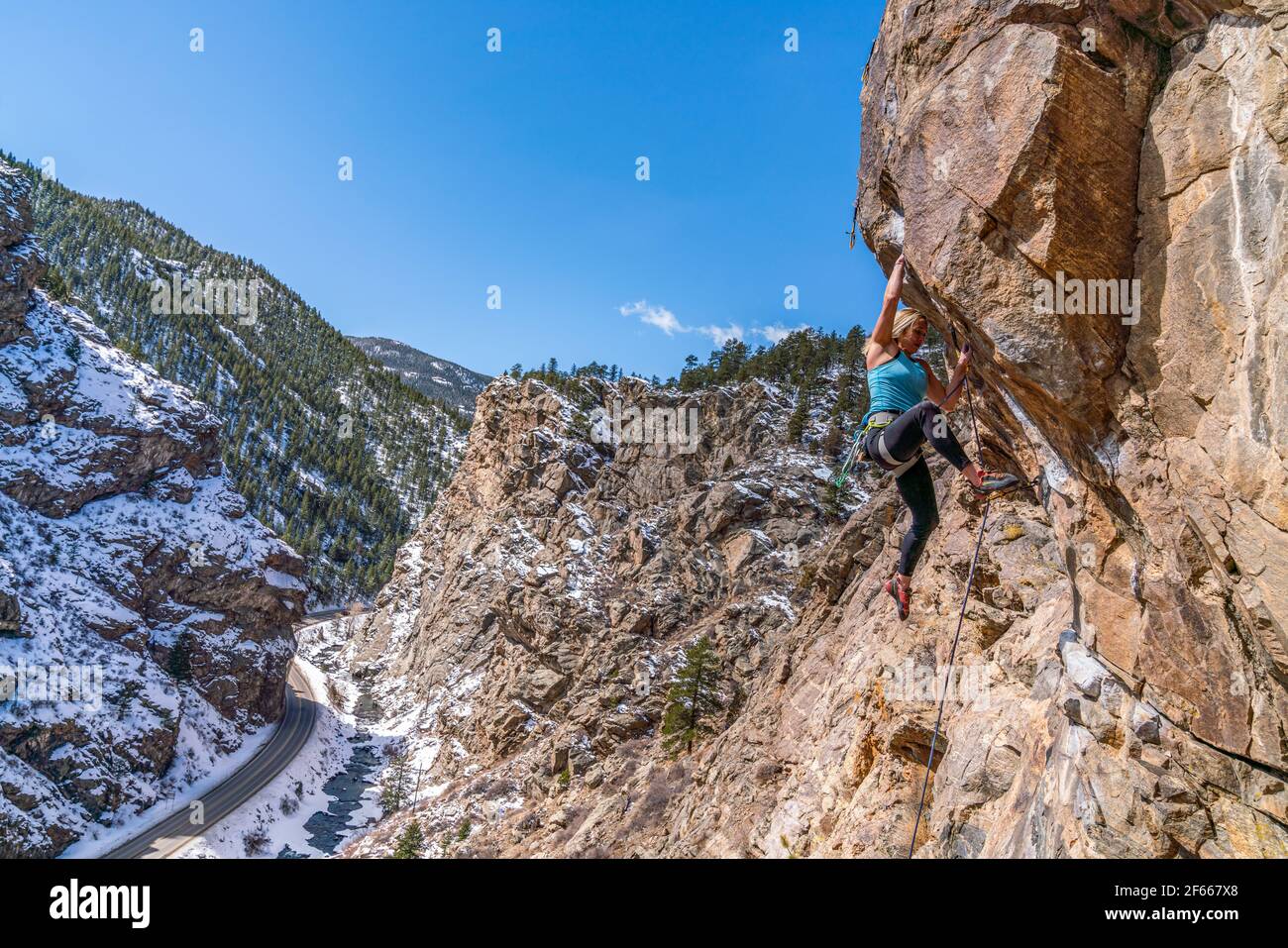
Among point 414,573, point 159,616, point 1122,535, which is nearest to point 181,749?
point 159,616

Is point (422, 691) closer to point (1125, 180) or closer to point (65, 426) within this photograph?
point (65, 426)

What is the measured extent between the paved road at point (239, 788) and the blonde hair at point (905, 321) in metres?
49.3

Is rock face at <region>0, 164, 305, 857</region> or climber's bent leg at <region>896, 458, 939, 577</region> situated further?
rock face at <region>0, 164, 305, 857</region>

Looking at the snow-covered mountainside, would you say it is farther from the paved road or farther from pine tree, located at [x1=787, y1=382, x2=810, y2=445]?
the paved road

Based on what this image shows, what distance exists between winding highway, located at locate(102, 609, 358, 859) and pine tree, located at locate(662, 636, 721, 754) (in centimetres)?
3110

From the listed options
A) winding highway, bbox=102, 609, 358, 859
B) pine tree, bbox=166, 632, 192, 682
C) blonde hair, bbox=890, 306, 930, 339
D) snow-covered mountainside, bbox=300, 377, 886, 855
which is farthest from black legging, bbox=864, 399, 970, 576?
pine tree, bbox=166, 632, 192, 682

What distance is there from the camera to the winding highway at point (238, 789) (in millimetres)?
41312

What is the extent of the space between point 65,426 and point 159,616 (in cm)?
1773

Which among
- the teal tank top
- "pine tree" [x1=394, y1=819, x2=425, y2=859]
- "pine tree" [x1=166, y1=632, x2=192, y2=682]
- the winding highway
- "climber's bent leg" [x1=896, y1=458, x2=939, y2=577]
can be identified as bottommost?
the winding highway

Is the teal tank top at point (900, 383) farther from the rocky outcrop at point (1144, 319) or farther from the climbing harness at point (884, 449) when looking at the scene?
the rocky outcrop at point (1144, 319)

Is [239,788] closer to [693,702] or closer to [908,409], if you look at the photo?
[693,702]

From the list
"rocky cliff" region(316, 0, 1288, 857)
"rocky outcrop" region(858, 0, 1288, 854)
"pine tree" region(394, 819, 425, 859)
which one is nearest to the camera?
"rocky outcrop" region(858, 0, 1288, 854)

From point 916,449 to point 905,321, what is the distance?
1.50 m

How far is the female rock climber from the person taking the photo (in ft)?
23.7
